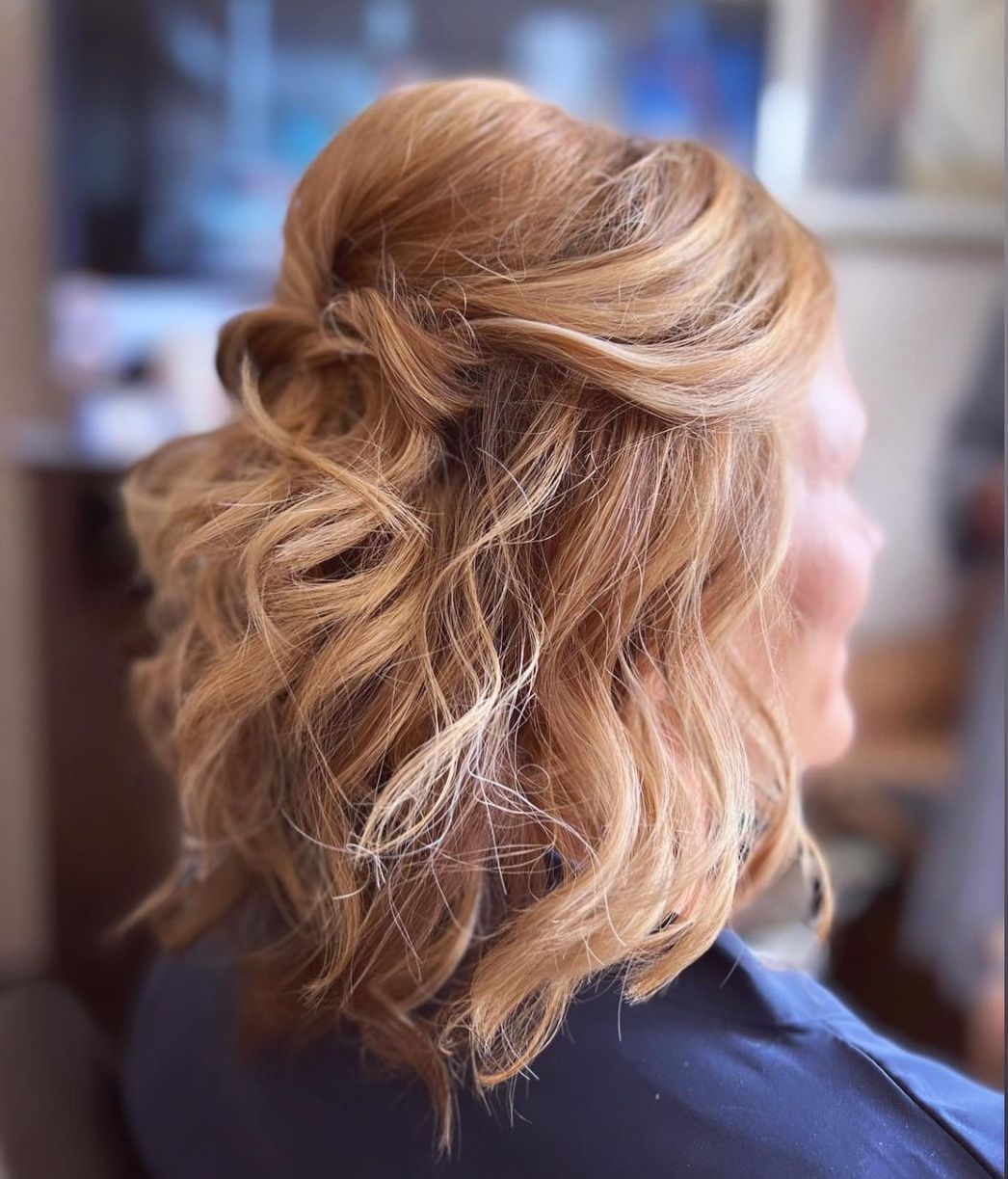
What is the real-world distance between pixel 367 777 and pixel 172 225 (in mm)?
1097

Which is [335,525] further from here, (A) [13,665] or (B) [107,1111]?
(A) [13,665]

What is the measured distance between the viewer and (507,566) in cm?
46

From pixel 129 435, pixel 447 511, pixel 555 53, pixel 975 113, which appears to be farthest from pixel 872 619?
pixel 447 511

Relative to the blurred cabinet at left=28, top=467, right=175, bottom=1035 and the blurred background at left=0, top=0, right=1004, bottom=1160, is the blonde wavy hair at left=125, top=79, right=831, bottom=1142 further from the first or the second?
the blurred cabinet at left=28, top=467, right=175, bottom=1035

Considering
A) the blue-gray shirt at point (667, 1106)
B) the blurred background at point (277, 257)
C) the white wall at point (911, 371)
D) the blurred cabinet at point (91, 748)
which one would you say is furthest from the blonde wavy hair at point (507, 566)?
the white wall at point (911, 371)

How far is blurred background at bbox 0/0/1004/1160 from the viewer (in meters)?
1.29

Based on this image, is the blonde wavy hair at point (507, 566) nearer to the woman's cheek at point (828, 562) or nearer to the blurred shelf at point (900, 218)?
the woman's cheek at point (828, 562)

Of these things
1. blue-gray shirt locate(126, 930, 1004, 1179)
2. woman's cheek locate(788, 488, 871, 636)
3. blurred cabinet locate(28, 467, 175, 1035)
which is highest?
woman's cheek locate(788, 488, 871, 636)

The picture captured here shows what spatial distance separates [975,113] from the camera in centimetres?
147

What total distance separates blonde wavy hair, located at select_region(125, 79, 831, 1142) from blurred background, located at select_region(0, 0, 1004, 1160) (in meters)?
0.75

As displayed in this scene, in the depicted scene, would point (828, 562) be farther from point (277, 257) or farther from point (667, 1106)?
point (277, 257)

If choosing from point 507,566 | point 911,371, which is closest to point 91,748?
point 507,566

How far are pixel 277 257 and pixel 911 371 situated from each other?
3.19 ft

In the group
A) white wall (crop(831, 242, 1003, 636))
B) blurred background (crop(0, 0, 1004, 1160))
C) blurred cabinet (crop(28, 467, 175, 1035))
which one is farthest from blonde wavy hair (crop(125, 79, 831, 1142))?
white wall (crop(831, 242, 1003, 636))
